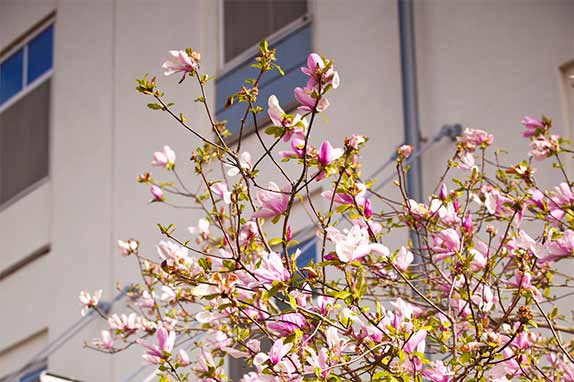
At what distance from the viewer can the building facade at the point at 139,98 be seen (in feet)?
18.4

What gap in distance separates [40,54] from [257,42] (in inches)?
119

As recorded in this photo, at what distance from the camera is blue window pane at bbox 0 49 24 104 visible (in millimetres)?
10180

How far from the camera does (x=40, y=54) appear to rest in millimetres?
9953

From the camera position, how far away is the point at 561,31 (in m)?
5.29

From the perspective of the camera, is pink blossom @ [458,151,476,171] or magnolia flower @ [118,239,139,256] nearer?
pink blossom @ [458,151,476,171]

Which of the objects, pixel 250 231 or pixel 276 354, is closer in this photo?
pixel 276 354

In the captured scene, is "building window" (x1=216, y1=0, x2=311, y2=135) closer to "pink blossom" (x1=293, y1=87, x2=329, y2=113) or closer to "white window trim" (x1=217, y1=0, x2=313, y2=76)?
"white window trim" (x1=217, y1=0, x2=313, y2=76)

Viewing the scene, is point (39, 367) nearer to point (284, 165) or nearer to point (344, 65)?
point (284, 165)

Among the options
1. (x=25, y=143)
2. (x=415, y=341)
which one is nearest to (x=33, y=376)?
(x=25, y=143)

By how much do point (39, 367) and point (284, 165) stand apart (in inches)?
117

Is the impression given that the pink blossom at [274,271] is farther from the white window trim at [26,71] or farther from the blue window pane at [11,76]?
the blue window pane at [11,76]

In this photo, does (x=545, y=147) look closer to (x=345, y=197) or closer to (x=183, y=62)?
(x=345, y=197)

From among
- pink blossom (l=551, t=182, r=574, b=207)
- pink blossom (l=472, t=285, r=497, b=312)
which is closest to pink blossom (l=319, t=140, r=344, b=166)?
pink blossom (l=472, t=285, r=497, b=312)

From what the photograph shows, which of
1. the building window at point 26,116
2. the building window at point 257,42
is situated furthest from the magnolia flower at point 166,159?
the building window at point 26,116
